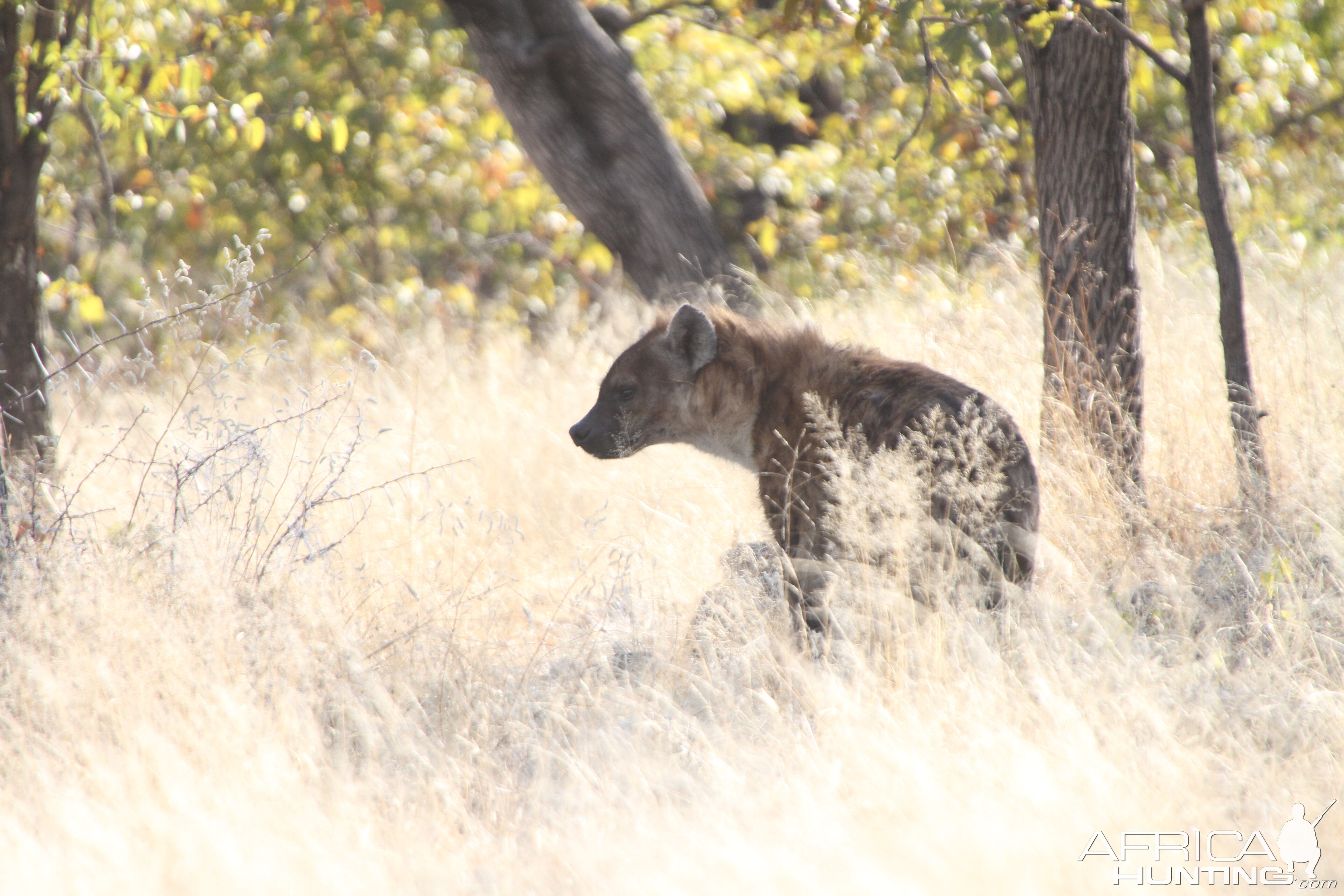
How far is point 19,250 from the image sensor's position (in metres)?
4.79

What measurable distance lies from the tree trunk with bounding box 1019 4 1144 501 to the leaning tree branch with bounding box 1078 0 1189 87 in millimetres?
185

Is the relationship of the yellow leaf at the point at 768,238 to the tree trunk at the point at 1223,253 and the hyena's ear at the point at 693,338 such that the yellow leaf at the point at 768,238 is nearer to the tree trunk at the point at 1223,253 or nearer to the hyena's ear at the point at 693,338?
the tree trunk at the point at 1223,253

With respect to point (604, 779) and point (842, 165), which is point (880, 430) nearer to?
point (604, 779)

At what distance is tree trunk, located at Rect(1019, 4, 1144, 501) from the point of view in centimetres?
499

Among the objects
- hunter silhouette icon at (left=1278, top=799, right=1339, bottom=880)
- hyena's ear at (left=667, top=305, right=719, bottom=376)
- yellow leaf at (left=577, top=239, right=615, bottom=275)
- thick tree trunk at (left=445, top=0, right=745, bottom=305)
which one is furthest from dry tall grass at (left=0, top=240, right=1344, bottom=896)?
yellow leaf at (left=577, top=239, right=615, bottom=275)

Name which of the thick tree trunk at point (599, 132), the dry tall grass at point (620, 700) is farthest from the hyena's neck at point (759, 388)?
the thick tree trunk at point (599, 132)

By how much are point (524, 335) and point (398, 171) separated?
11.3 ft

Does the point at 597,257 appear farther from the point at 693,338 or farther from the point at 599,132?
the point at 693,338

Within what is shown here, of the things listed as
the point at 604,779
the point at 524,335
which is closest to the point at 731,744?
the point at 604,779

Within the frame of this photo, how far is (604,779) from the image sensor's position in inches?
120

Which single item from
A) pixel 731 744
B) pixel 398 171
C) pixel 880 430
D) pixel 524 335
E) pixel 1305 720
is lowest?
pixel 1305 720

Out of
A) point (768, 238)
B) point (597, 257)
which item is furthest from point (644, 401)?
point (597, 257)

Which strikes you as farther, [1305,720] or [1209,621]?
[1209,621]
